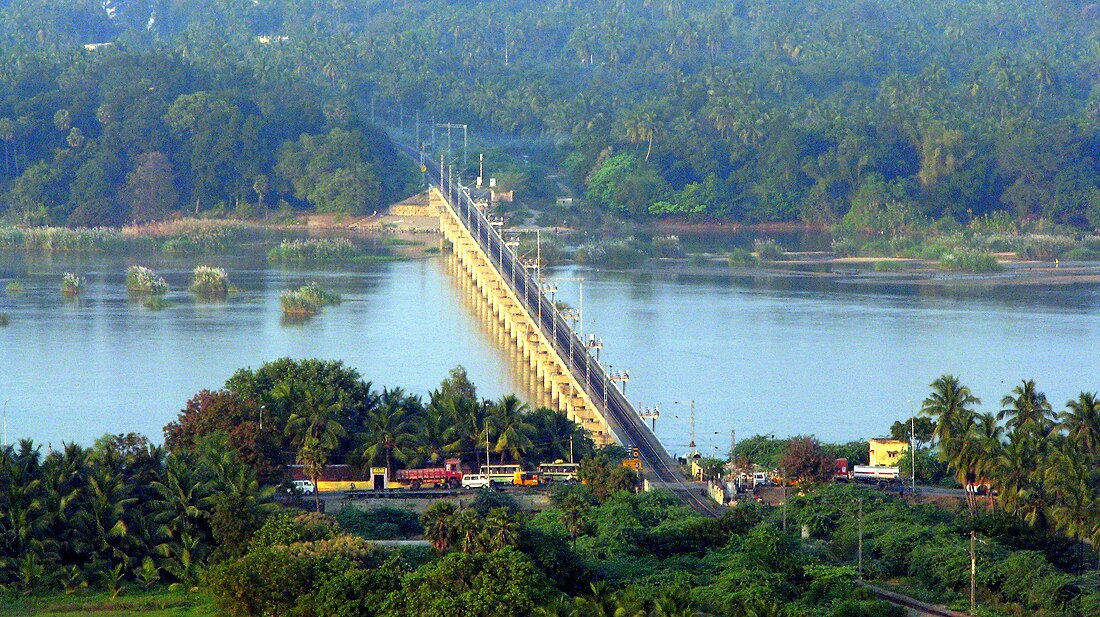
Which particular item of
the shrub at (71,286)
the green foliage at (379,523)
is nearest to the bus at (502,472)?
the green foliage at (379,523)

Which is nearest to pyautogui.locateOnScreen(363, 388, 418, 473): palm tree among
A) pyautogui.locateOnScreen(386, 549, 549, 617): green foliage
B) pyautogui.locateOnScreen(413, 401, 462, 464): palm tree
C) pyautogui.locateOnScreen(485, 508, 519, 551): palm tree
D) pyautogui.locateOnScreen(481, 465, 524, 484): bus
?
pyautogui.locateOnScreen(413, 401, 462, 464): palm tree

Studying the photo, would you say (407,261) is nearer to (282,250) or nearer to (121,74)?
(282,250)

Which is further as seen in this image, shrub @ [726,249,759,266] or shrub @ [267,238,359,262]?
shrub @ [267,238,359,262]

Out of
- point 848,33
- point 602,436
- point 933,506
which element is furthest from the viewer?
point 848,33

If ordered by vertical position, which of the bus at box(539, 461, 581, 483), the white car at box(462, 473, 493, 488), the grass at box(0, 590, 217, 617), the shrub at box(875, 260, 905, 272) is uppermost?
the shrub at box(875, 260, 905, 272)

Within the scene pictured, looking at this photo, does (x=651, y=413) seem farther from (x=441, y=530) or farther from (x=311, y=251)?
(x=311, y=251)

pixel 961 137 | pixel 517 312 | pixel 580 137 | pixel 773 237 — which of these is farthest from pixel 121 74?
pixel 517 312

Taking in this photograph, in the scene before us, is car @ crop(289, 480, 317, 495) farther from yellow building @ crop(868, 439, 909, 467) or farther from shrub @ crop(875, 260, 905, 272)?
shrub @ crop(875, 260, 905, 272)
